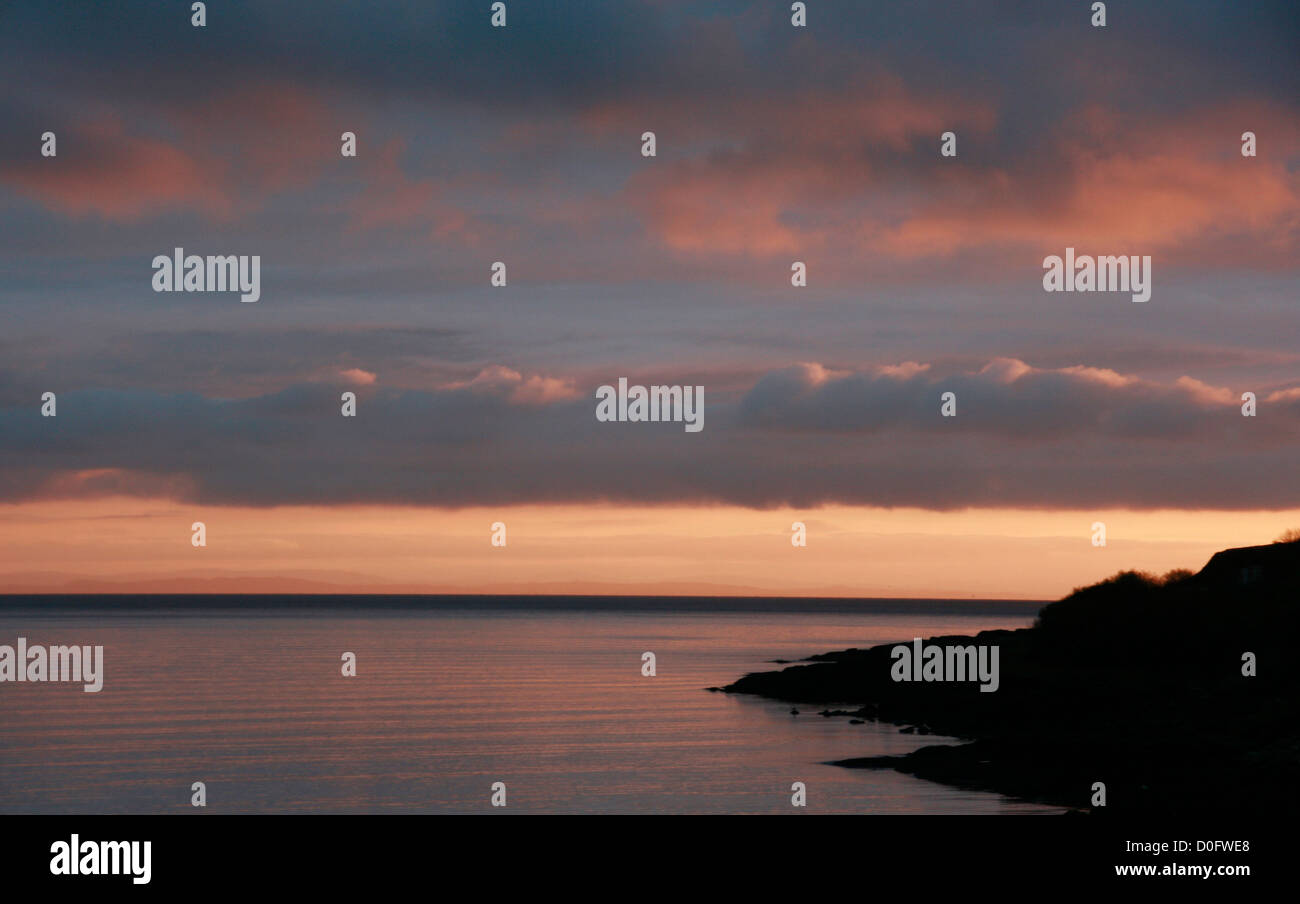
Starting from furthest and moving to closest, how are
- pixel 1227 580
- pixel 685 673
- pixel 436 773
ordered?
pixel 685 673 < pixel 1227 580 < pixel 436 773

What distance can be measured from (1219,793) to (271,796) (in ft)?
112

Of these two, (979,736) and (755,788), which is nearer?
(755,788)

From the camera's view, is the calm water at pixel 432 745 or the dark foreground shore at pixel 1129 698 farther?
the calm water at pixel 432 745

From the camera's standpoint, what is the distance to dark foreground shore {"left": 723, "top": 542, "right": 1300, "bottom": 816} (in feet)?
123

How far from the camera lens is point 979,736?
173ft

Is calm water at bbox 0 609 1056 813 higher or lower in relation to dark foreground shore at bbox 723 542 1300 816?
lower

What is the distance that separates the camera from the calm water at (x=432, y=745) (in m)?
44.3

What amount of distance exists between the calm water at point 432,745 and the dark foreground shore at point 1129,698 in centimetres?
283

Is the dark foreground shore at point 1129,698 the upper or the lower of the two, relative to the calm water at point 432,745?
upper

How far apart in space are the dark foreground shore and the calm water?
283 centimetres

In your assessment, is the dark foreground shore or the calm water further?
the calm water
